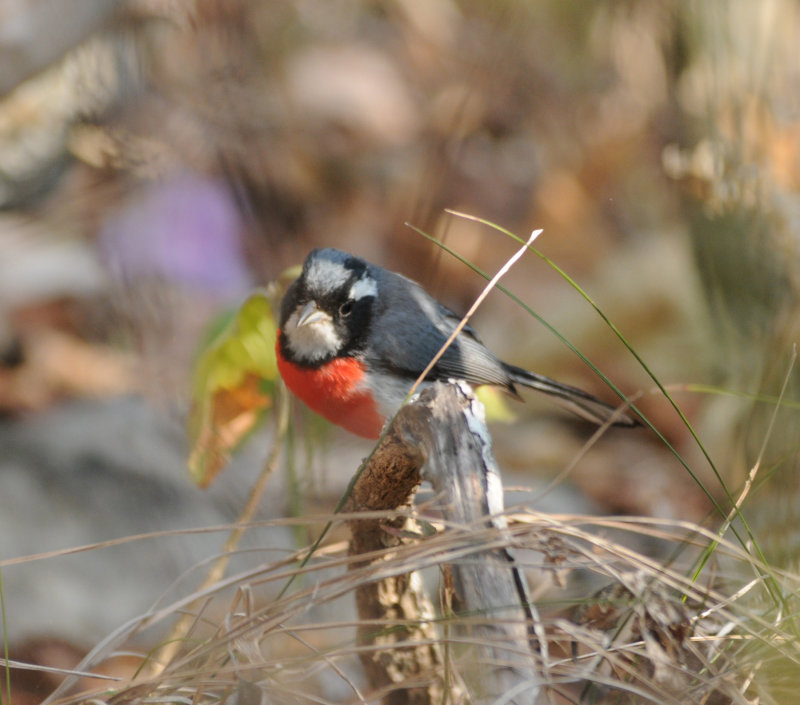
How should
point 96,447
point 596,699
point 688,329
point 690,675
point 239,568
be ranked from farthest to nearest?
1. point 688,329
2. point 96,447
3. point 239,568
4. point 596,699
5. point 690,675

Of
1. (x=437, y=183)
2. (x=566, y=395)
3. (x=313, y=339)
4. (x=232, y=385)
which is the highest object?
(x=437, y=183)

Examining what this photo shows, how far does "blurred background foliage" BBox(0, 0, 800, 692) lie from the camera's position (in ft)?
13.1

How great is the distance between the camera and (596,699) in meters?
1.71

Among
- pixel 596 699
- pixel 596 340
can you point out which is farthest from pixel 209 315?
pixel 596 699

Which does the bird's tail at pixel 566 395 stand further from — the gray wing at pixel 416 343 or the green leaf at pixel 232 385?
the green leaf at pixel 232 385

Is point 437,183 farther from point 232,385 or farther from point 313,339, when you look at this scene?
point 232,385

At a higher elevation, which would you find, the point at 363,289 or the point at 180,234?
the point at 180,234

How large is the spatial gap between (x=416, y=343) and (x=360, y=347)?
0.17 m

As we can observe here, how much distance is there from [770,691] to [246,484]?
112 inches

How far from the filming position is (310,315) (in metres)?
2.55

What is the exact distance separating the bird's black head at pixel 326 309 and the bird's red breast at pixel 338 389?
0.09 feet

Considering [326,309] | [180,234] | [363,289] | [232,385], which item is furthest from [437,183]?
[232,385]

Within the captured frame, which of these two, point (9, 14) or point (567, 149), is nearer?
point (9, 14)

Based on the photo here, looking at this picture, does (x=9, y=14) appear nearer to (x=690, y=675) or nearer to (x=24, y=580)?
(x=24, y=580)
